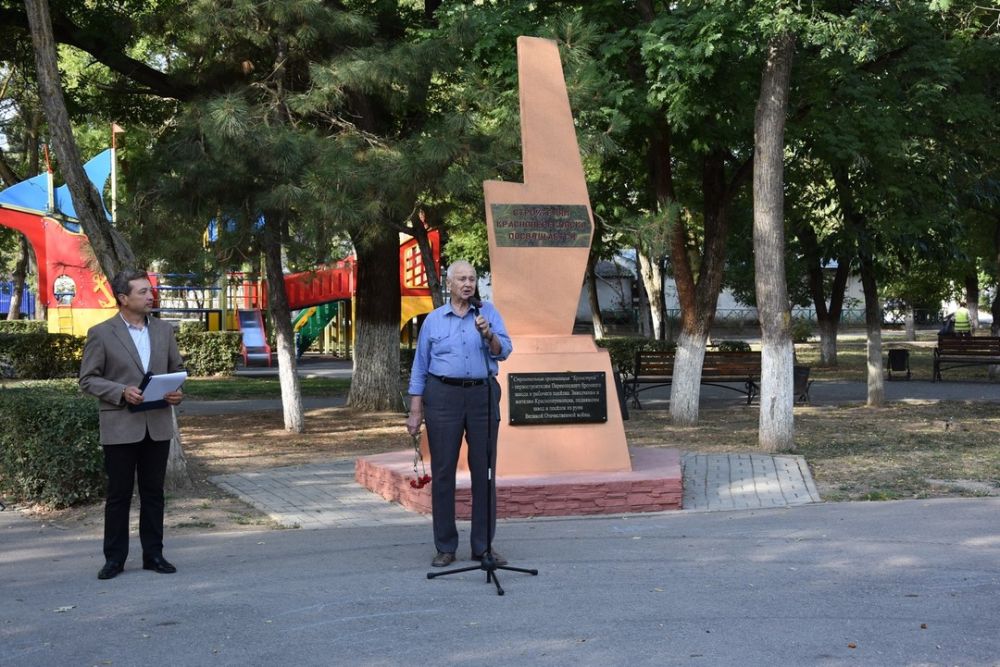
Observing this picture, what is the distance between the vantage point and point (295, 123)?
14914 millimetres

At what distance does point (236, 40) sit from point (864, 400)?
41.1 ft

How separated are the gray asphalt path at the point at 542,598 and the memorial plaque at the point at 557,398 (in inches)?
53.7

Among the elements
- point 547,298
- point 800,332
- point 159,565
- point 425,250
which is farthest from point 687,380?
point 800,332

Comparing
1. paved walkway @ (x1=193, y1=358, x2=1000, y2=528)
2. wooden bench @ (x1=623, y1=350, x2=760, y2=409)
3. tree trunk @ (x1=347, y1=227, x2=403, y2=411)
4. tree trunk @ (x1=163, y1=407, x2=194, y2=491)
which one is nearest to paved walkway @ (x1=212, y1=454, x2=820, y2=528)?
paved walkway @ (x1=193, y1=358, x2=1000, y2=528)

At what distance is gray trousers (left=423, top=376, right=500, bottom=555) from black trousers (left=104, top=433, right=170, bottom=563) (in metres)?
1.67

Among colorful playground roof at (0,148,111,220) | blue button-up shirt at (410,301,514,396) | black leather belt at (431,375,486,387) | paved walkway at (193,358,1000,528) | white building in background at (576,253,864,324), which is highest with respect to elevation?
colorful playground roof at (0,148,111,220)

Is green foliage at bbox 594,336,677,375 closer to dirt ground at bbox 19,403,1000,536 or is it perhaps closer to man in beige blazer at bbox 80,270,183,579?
dirt ground at bbox 19,403,1000,536

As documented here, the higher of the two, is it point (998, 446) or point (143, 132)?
point (143, 132)

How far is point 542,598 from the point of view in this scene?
251 inches

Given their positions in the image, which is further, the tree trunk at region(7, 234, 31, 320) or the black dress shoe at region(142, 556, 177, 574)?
the tree trunk at region(7, 234, 31, 320)

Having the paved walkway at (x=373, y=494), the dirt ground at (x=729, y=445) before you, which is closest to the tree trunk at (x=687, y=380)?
the dirt ground at (x=729, y=445)

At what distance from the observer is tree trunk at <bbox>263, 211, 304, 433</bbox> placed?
49.0 feet

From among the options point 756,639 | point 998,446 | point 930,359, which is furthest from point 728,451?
point 930,359

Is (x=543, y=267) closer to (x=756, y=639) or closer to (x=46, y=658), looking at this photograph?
(x=756, y=639)
